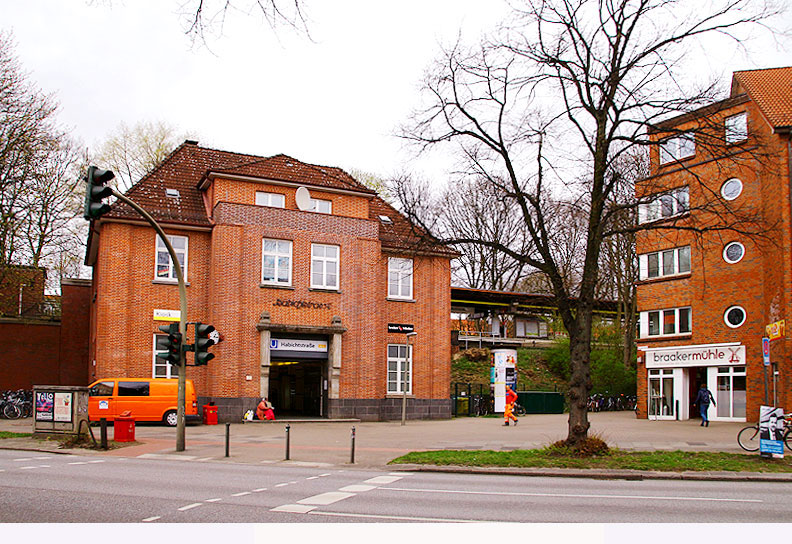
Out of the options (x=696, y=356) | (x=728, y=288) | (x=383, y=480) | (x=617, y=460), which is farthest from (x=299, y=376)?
(x=383, y=480)

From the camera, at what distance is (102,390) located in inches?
1030

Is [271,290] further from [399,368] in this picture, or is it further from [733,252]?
[733,252]

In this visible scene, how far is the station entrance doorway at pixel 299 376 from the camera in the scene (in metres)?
31.3

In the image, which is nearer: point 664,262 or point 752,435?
point 752,435

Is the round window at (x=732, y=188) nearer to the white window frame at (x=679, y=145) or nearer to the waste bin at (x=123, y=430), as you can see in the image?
the white window frame at (x=679, y=145)

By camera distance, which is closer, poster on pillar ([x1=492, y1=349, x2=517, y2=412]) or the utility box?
the utility box

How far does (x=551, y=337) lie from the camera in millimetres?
55375

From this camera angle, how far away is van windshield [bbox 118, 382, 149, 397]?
1033 inches

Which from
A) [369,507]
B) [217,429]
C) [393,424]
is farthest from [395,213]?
[369,507]

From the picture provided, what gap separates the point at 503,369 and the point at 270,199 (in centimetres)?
1337

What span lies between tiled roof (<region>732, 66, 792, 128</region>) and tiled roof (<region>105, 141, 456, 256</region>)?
13.4m

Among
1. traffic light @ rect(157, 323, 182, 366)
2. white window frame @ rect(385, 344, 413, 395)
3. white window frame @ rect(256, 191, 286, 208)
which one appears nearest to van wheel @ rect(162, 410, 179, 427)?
traffic light @ rect(157, 323, 182, 366)

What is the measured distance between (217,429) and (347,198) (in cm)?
1163

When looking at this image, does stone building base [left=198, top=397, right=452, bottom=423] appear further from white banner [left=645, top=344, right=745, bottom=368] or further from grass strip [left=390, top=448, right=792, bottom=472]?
grass strip [left=390, top=448, right=792, bottom=472]
